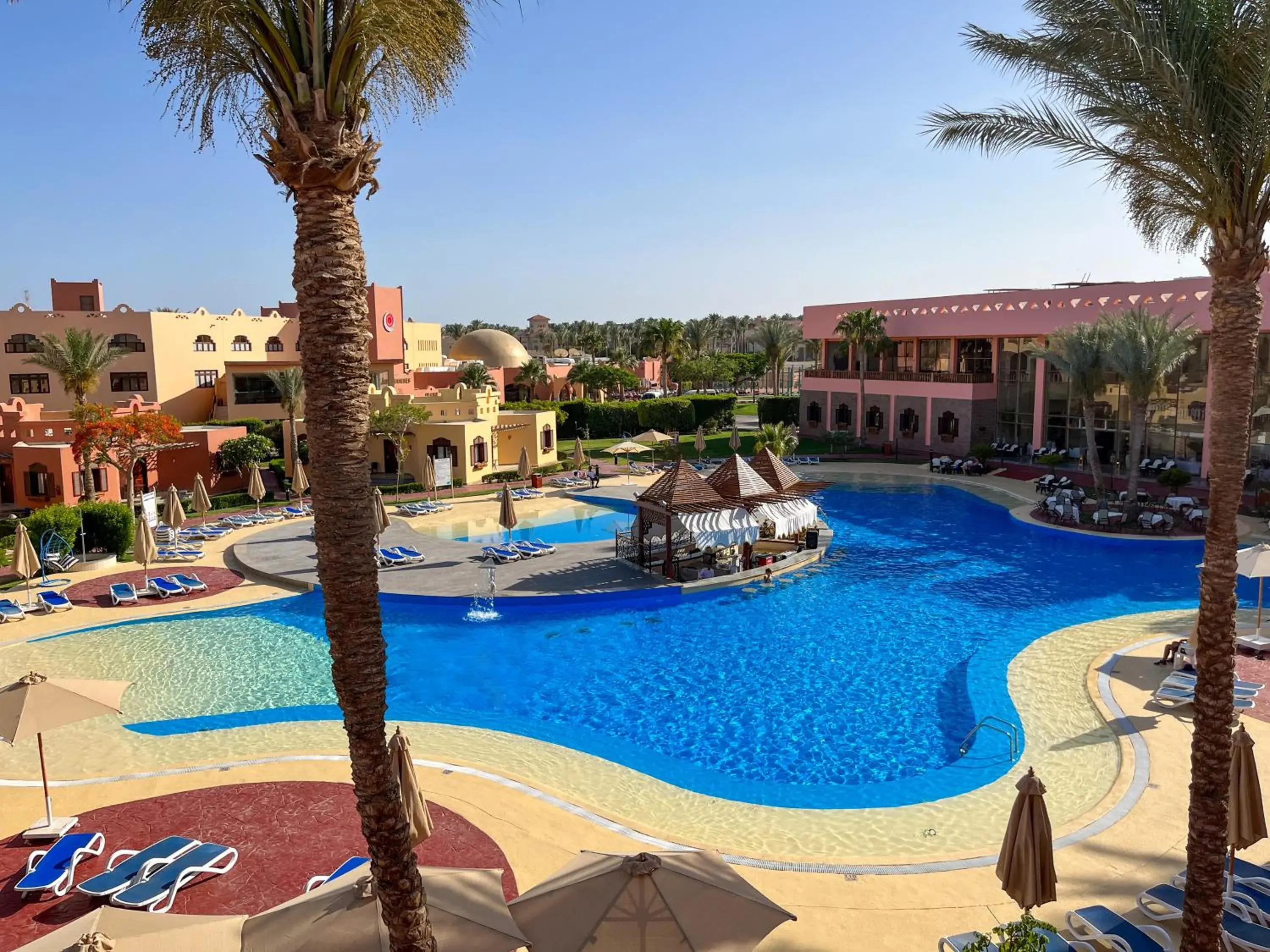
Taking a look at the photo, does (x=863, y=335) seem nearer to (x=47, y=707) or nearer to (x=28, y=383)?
(x=47, y=707)

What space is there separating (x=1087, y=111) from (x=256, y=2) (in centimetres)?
757

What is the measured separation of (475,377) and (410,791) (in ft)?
162

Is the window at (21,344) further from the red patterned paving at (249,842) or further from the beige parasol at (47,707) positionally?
the red patterned paving at (249,842)

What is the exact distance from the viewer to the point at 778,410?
189ft

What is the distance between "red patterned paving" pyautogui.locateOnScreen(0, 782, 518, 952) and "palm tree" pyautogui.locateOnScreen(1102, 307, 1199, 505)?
1047 inches

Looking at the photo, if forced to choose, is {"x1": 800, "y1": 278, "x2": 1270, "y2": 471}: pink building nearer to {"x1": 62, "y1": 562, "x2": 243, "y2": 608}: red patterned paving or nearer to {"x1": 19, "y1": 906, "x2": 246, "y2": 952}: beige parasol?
{"x1": 62, "y1": 562, "x2": 243, "y2": 608}: red patterned paving

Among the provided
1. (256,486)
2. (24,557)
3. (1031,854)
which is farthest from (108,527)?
(1031,854)

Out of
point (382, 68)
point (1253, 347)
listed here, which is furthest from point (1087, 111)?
point (382, 68)

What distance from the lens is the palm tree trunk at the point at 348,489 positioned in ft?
17.4

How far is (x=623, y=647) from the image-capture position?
18.7 m

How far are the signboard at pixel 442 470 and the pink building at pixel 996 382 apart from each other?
23700 millimetres

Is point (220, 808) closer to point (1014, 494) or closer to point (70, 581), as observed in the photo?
point (70, 581)

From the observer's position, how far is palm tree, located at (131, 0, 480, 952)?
5191 mm

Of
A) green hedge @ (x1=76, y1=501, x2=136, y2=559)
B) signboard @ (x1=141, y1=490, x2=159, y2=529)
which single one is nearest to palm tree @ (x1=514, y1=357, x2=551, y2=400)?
signboard @ (x1=141, y1=490, x2=159, y2=529)
